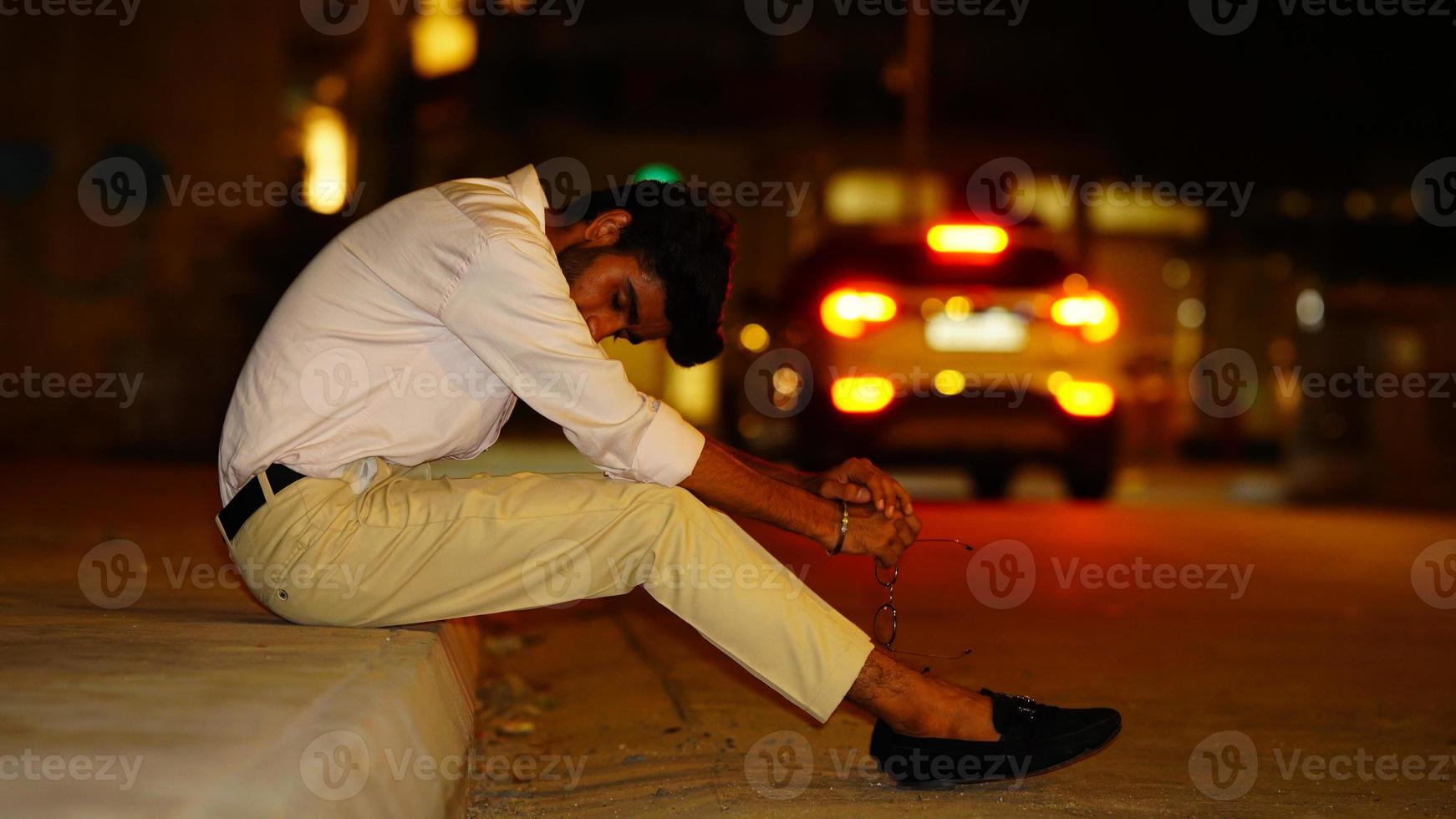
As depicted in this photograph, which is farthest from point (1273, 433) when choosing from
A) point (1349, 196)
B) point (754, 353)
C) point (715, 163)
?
point (754, 353)

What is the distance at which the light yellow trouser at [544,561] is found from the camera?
316 centimetres

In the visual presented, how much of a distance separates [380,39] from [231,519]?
62.8ft

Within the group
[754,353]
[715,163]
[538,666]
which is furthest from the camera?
[715,163]

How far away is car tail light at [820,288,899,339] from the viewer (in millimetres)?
8953

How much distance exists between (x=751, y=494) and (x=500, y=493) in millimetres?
553

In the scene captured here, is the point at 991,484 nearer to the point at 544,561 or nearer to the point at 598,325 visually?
the point at 598,325

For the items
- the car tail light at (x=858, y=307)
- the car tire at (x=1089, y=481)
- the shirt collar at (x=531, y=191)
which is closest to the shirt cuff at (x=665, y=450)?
the shirt collar at (x=531, y=191)

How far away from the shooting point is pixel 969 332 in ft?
29.5

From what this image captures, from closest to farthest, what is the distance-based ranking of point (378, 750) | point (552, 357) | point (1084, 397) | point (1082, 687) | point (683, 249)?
point (378, 750)
point (552, 357)
point (683, 249)
point (1082, 687)
point (1084, 397)

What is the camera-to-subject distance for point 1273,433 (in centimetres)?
2823

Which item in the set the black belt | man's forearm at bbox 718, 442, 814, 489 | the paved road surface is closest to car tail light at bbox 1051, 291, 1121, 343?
the paved road surface

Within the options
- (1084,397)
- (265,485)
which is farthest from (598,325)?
(1084,397)

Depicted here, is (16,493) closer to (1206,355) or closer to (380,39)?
(380,39)

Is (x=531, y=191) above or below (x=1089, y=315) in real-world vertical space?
below
